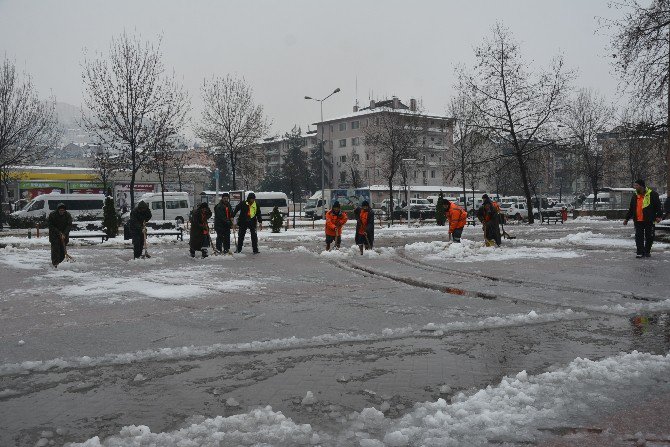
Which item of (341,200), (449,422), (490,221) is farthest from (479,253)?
(341,200)

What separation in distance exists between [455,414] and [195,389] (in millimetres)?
1962

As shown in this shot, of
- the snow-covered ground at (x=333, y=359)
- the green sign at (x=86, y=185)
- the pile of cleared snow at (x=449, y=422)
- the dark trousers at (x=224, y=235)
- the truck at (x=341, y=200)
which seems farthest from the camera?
the green sign at (x=86, y=185)

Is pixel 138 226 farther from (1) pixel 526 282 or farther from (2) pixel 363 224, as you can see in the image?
(1) pixel 526 282

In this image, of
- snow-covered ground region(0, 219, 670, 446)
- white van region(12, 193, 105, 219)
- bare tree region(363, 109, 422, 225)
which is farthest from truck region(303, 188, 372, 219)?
snow-covered ground region(0, 219, 670, 446)

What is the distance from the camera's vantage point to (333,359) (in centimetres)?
534

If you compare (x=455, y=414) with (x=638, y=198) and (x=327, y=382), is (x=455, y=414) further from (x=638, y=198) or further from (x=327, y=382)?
(x=638, y=198)

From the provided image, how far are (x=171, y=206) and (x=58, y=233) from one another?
89.6 feet

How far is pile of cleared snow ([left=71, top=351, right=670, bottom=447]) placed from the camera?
3404 mm

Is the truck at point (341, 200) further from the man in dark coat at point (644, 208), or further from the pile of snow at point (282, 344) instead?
the pile of snow at point (282, 344)

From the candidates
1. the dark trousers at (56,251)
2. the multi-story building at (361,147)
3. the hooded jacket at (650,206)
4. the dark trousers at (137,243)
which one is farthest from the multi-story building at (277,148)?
the hooded jacket at (650,206)

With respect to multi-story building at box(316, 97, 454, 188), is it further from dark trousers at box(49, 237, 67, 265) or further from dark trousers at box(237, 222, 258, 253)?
dark trousers at box(49, 237, 67, 265)

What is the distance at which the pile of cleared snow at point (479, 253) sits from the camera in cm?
1531

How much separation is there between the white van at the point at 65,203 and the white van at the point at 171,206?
3.28 m

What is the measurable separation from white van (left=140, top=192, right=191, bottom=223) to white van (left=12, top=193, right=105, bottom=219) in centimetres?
328
